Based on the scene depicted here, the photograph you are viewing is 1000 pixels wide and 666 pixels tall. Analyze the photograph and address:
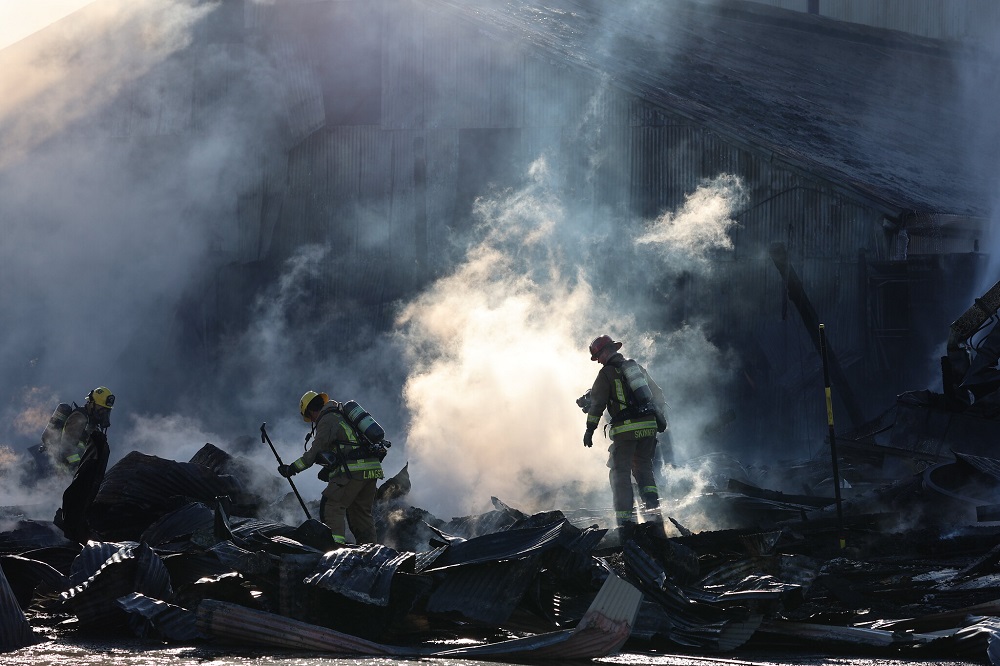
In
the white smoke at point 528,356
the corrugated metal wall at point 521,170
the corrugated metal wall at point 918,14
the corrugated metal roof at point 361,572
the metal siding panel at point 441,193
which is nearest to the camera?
the corrugated metal roof at point 361,572

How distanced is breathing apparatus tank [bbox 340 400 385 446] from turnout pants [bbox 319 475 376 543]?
0.36 m

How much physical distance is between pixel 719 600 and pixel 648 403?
122 inches

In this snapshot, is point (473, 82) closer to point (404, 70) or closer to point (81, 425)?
point (404, 70)

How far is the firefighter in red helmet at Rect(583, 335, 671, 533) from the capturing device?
33.2 ft

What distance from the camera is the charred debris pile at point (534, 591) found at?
21.3ft

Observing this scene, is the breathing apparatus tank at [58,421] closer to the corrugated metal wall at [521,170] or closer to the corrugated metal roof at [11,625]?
the corrugated metal roof at [11,625]

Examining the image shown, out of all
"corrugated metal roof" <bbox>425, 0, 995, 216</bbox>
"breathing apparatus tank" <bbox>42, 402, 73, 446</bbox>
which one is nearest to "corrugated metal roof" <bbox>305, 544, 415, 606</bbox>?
"breathing apparatus tank" <bbox>42, 402, 73, 446</bbox>

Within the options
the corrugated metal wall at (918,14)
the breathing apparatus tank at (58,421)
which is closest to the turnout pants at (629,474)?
the breathing apparatus tank at (58,421)

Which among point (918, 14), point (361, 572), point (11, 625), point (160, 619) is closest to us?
point (11, 625)

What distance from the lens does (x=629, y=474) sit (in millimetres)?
10203

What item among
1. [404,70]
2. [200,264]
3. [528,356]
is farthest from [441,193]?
[200,264]

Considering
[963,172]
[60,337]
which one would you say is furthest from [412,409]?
[963,172]

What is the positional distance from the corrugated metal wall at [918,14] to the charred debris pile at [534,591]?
26.0m

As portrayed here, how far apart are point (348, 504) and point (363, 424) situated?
687 mm
